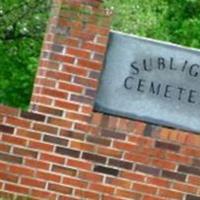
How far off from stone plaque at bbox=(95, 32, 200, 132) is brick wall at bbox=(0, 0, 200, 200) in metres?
0.08

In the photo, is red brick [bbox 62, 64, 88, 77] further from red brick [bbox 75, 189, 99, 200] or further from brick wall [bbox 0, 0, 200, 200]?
red brick [bbox 75, 189, 99, 200]

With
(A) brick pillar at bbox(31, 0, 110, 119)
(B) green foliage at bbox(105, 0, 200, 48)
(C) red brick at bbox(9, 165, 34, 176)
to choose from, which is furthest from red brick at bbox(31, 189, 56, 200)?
(B) green foliage at bbox(105, 0, 200, 48)

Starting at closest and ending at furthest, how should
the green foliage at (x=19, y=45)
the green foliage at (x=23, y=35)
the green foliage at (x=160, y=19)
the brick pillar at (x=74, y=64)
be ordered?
the brick pillar at (x=74, y=64) < the green foliage at (x=160, y=19) < the green foliage at (x=23, y=35) < the green foliage at (x=19, y=45)

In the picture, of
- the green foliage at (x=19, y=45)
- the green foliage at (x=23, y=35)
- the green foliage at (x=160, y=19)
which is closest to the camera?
the green foliage at (x=160, y=19)

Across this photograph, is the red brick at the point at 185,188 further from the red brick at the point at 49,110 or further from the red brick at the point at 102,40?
the red brick at the point at 102,40

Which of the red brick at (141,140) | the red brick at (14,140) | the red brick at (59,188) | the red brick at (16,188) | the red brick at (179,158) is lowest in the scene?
the red brick at (16,188)

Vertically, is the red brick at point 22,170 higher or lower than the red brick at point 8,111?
lower

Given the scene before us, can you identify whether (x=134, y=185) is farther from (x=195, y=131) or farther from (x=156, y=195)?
(x=195, y=131)

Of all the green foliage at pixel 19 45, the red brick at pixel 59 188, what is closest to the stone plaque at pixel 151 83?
the red brick at pixel 59 188

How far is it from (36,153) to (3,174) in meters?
0.30

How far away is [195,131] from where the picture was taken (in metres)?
5.38

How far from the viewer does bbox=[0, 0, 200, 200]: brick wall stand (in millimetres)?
5309

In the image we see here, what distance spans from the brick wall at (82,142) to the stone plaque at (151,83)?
0.08 meters

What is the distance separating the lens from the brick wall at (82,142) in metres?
5.31
